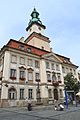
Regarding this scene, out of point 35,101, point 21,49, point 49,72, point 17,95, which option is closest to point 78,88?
point 49,72

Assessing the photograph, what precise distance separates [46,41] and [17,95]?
22342 millimetres

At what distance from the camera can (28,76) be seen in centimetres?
3100

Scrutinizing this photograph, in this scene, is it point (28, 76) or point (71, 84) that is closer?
point (28, 76)

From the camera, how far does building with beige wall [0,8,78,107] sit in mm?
27344

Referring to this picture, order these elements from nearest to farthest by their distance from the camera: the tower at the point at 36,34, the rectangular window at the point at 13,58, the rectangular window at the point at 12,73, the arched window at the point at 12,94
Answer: the arched window at the point at 12,94, the rectangular window at the point at 12,73, the rectangular window at the point at 13,58, the tower at the point at 36,34

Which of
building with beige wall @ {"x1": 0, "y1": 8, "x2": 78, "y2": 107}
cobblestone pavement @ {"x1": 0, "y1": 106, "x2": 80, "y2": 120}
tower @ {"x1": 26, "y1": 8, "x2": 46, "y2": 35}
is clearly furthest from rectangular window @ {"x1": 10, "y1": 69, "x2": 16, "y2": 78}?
tower @ {"x1": 26, "y1": 8, "x2": 46, "y2": 35}

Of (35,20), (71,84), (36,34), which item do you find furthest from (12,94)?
(35,20)

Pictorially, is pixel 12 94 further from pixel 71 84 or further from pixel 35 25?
pixel 35 25

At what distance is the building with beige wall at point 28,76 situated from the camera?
27344 millimetres

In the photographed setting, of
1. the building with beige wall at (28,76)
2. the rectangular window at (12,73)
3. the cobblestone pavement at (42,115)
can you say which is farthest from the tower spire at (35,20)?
the cobblestone pavement at (42,115)

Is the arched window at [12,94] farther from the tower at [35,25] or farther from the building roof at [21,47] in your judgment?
the tower at [35,25]

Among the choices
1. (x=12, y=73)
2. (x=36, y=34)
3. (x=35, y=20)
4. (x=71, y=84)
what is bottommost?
(x=71, y=84)

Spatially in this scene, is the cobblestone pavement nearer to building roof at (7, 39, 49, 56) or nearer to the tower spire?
building roof at (7, 39, 49, 56)

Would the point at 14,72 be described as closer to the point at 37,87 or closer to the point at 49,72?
the point at 37,87
